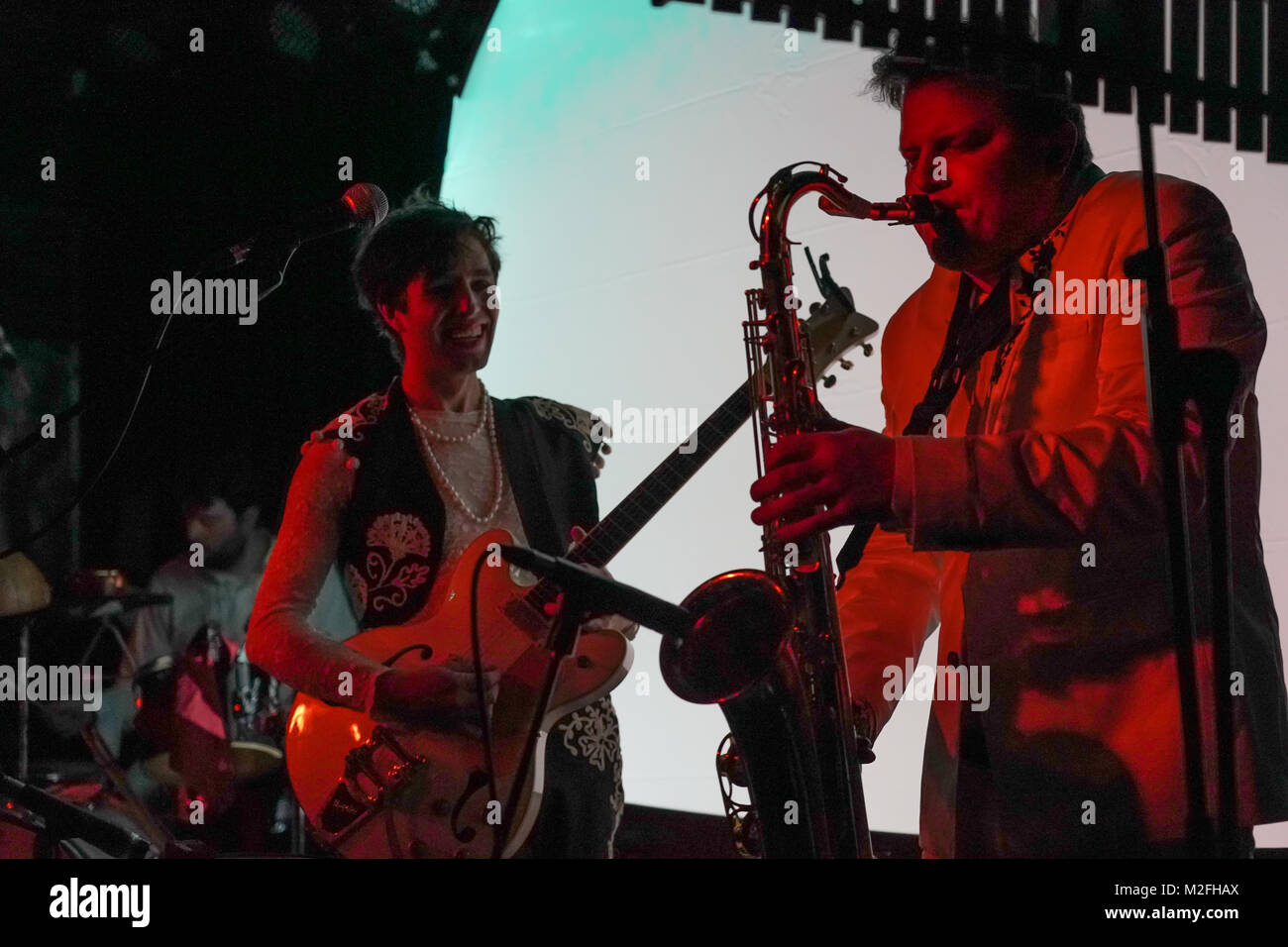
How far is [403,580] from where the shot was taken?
2260 mm

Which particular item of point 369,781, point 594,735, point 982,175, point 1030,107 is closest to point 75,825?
point 369,781

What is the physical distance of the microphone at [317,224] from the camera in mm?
1952

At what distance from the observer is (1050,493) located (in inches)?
62.8

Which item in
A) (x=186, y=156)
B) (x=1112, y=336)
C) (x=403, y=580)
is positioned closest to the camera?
(x=1112, y=336)

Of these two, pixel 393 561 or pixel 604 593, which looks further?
pixel 393 561

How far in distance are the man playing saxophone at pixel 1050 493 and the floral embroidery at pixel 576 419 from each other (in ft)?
2.35

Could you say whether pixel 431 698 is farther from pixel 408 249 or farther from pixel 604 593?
pixel 408 249

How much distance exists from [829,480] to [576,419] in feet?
3.03

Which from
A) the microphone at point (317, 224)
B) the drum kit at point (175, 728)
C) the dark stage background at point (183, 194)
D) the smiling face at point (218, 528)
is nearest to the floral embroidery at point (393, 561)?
the microphone at point (317, 224)

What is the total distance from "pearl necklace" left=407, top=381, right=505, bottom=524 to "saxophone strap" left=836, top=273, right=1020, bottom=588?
77cm

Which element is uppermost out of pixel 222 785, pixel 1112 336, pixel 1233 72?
pixel 1233 72
